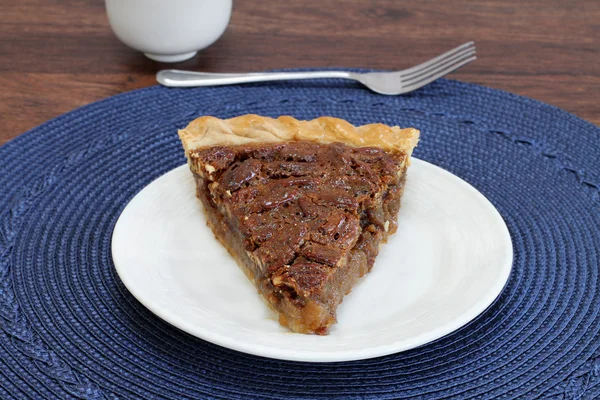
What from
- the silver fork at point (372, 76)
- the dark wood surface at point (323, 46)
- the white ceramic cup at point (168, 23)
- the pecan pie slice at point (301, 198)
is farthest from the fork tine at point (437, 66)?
the white ceramic cup at point (168, 23)

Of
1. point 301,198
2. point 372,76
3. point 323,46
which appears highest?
point 301,198

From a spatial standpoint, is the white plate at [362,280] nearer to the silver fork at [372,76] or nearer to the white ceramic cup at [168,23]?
the silver fork at [372,76]

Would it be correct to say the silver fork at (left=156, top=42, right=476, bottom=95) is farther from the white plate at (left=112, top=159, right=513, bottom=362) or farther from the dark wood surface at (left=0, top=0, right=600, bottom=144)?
the white plate at (left=112, top=159, right=513, bottom=362)

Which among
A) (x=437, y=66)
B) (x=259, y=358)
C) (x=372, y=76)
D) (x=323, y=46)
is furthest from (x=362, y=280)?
(x=323, y=46)

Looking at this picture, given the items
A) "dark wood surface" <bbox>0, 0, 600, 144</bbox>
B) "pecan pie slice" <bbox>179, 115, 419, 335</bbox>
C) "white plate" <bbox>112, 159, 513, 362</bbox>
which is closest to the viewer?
"white plate" <bbox>112, 159, 513, 362</bbox>

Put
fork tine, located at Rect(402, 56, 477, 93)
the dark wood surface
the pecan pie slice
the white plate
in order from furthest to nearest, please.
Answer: the dark wood surface
fork tine, located at Rect(402, 56, 477, 93)
the pecan pie slice
the white plate

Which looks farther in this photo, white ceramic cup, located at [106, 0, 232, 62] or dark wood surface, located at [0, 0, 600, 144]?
dark wood surface, located at [0, 0, 600, 144]

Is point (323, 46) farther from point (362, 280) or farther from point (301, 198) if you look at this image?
point (362, 280)

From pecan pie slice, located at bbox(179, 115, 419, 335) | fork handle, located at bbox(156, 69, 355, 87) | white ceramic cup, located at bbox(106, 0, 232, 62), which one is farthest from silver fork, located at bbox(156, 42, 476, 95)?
pecan pie slice, located at bbox(179, 115, 419, 335)
